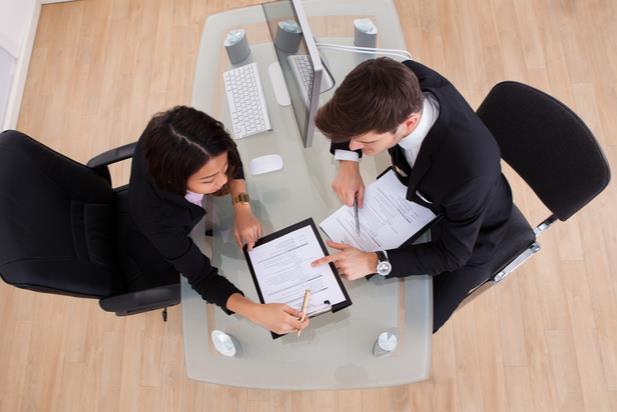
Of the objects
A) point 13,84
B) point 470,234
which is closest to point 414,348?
point 470,234

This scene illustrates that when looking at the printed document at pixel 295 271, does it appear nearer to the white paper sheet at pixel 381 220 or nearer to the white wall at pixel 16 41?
the white paper sheet at pixel 381 220

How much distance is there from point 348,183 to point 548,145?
641mm

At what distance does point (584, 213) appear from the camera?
2.23m

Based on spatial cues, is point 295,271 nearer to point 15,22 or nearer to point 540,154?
point 540,154

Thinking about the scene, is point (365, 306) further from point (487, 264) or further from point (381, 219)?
point (487, 264)

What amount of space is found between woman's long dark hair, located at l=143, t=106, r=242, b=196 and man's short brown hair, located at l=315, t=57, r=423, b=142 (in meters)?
0.35

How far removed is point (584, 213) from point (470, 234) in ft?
4.16

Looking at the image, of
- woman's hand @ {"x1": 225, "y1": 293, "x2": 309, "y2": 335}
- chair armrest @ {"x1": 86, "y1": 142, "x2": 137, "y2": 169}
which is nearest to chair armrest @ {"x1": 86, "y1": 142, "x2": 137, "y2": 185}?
chair armrest @ {"x1": 86, "y1": 142, "x2": 137, "y2": 169}

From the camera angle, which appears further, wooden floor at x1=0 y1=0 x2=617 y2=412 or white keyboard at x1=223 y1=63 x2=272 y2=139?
wooden floor at x1=0 y1=0 x2=617 y2=412

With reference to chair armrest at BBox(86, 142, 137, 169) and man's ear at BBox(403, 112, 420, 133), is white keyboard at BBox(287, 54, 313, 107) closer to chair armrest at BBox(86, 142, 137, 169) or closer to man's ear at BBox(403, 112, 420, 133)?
man's ear at BBox(403, 112, 420, 133)

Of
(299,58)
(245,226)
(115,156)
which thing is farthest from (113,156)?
(299,58)

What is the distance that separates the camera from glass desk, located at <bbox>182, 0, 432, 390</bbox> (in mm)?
1353

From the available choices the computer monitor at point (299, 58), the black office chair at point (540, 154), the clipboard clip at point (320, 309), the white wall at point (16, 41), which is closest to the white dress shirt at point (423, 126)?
the computer monitor at point (299, 58)

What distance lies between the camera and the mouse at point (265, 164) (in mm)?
1617
